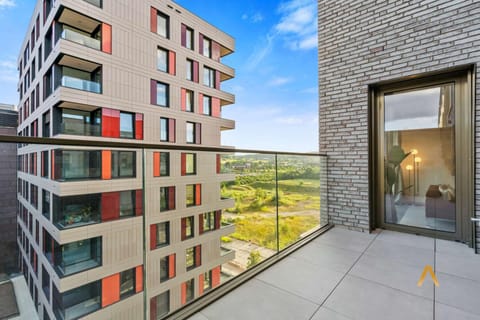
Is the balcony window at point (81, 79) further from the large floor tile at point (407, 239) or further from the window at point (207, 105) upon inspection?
the large floor tile at point (407, 239)

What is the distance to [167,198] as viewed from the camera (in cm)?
242

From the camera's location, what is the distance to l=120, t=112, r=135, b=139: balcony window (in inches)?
454

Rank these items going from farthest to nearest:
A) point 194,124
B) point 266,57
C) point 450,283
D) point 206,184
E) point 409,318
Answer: point 266,57
point 194,124
point 206,184
point 450,283
point 409,318

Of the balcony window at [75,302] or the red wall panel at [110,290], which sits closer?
the balcony window at [75,302]

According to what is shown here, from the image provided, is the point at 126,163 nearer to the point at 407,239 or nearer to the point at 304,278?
the point at 304,278

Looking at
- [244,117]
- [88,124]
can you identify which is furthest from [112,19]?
[244,117]

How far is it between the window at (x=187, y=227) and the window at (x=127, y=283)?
2.25 ft

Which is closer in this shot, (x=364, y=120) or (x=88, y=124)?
(x=364, y=120)

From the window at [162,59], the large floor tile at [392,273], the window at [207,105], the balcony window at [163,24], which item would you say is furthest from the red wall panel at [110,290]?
the balcony window at [163,24]

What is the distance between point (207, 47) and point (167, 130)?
265 inches

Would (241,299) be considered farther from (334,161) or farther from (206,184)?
(334,161)

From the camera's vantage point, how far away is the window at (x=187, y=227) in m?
2.70

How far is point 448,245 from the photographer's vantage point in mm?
2438

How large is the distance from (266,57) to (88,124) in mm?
12356
